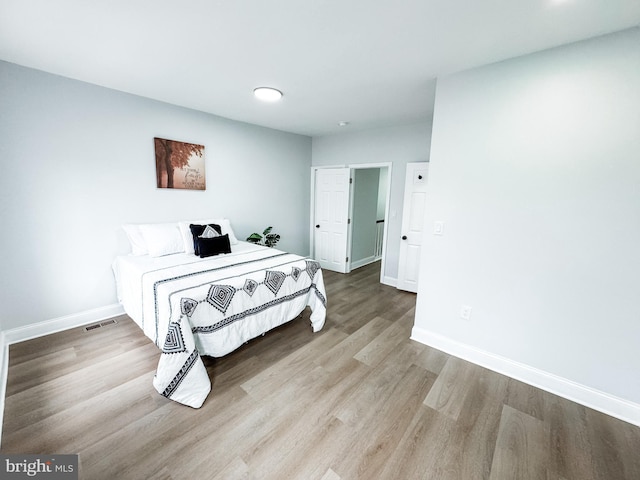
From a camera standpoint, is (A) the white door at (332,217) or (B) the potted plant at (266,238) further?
(A) the white door at (332,217)

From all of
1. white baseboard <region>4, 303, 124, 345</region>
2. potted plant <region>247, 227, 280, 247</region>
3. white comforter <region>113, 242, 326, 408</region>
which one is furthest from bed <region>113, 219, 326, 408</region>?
potted plant <region>247, 227, 280, 247</region>

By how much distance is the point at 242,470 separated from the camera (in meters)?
1.36

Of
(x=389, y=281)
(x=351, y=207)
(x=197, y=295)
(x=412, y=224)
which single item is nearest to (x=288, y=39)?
(x=197, y=295)

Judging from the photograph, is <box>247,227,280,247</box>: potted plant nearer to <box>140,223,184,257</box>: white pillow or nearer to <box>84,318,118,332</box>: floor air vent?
<box>140,223,184,257</box>: white pillow

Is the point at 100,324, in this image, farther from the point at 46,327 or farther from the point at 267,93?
the point at 267,93

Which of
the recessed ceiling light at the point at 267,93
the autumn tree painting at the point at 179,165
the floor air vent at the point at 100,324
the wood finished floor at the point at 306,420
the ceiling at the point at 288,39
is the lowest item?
the wood finished floor at the point at 306,420

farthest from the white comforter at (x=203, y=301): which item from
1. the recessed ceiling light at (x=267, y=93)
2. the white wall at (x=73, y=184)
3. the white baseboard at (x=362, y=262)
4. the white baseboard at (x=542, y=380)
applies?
the white baseboard at (x=362, y=262)

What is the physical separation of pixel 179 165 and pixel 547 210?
3811 mm

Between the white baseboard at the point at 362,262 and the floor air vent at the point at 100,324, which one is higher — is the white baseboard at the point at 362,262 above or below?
above

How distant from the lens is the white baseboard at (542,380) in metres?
1.76

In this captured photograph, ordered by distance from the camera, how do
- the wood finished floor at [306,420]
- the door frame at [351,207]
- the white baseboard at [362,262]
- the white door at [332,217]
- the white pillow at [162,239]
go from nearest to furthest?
1. the wood finished floor at [306,420]
2. the white pillow at [162,239]
3. the door frame at [351,207]
4. the white door at [332,217]
5. the white baseboard at [362,262]

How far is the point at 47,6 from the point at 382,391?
329cm

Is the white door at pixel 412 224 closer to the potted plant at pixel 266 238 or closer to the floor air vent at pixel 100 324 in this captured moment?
the potted plant at pixel 266 238

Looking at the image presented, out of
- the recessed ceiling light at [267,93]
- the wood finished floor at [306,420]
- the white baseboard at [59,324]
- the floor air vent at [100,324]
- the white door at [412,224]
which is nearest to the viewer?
the wood finished floor at [306,420]
